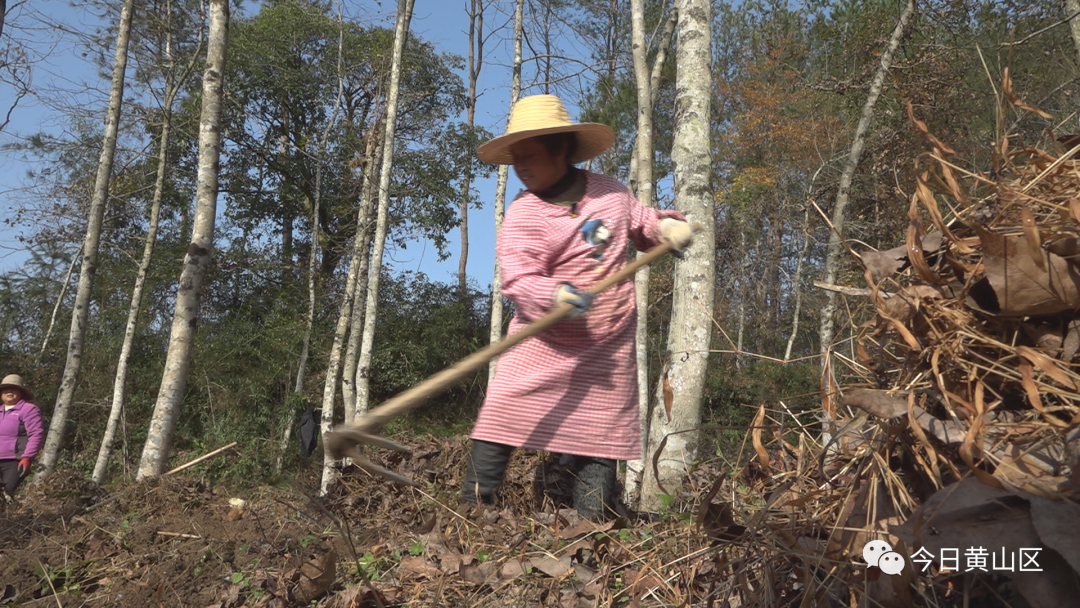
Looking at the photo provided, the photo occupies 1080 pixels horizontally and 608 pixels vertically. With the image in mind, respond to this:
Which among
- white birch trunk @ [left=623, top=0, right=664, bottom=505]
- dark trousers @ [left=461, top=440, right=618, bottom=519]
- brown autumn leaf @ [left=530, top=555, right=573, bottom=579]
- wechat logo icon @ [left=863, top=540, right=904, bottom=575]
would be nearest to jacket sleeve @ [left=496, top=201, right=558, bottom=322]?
dark trousers @ [left=461, top=440, right=618, bottom=519]

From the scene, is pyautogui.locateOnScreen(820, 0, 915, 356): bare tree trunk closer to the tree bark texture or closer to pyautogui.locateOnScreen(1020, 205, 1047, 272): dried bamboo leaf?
the tree bark texture

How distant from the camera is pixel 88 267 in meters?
10.9

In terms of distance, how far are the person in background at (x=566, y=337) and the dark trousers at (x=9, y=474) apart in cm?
736

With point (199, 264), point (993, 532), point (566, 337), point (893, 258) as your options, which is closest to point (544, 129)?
point (566, 337)

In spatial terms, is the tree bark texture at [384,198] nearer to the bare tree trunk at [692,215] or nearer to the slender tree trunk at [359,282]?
the slender tree trunk at [359,282]

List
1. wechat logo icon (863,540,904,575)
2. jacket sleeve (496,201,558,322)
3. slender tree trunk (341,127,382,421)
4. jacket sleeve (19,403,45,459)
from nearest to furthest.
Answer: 1. wechat logo icon (863,540,904,575)
2. jacket sleeve (496,201,558,322)
3. jacket sleeve (19,403,45,459)
4. slender tree trunk (341,127,382,421)

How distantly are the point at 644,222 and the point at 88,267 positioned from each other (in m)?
10.5

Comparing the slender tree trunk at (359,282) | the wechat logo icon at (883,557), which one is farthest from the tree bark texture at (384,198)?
the wechat logo icon at (883,557)

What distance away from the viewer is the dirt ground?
2352mm

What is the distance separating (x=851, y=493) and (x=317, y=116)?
71.2 ft

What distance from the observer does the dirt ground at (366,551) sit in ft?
7.72

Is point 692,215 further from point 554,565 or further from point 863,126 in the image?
point 863,126

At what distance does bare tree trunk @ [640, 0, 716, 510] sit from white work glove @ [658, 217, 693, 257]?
1.57m

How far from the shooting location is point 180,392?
783 centimetres
